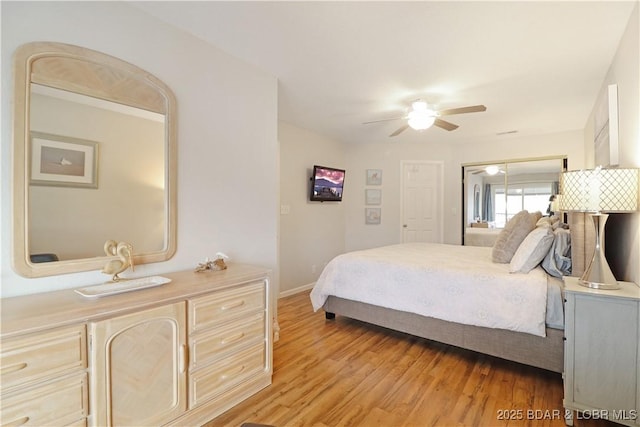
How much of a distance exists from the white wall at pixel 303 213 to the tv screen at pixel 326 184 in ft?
0.38

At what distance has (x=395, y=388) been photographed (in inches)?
85.8

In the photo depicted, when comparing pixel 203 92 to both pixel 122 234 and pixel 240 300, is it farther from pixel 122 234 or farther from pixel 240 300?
pixel 240 300

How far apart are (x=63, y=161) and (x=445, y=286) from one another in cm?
280

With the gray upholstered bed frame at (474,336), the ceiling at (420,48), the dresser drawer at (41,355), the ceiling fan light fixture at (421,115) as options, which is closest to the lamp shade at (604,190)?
the gray upholstered bed frame at (474,336)

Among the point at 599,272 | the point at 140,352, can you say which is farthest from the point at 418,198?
the point at 140,352

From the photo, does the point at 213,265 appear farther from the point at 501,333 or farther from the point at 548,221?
the point at 548,221

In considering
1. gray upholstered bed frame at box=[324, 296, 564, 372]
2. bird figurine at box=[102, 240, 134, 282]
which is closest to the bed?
gray upholstered bed frame at box=[324, 296, 564, 372]

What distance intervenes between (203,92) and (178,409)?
81.2 inches

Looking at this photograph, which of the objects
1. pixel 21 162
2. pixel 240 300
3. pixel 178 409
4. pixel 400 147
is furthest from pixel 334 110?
pixel 178 409

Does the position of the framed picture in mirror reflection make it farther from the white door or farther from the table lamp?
the white door

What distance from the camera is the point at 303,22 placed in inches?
80.2

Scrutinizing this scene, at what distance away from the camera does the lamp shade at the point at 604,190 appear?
5.60ft

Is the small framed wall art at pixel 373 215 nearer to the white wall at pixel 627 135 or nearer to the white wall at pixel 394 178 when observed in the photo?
the white wall at pixel 394 178

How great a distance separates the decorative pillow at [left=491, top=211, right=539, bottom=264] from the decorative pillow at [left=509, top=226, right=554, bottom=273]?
32 centimetres
